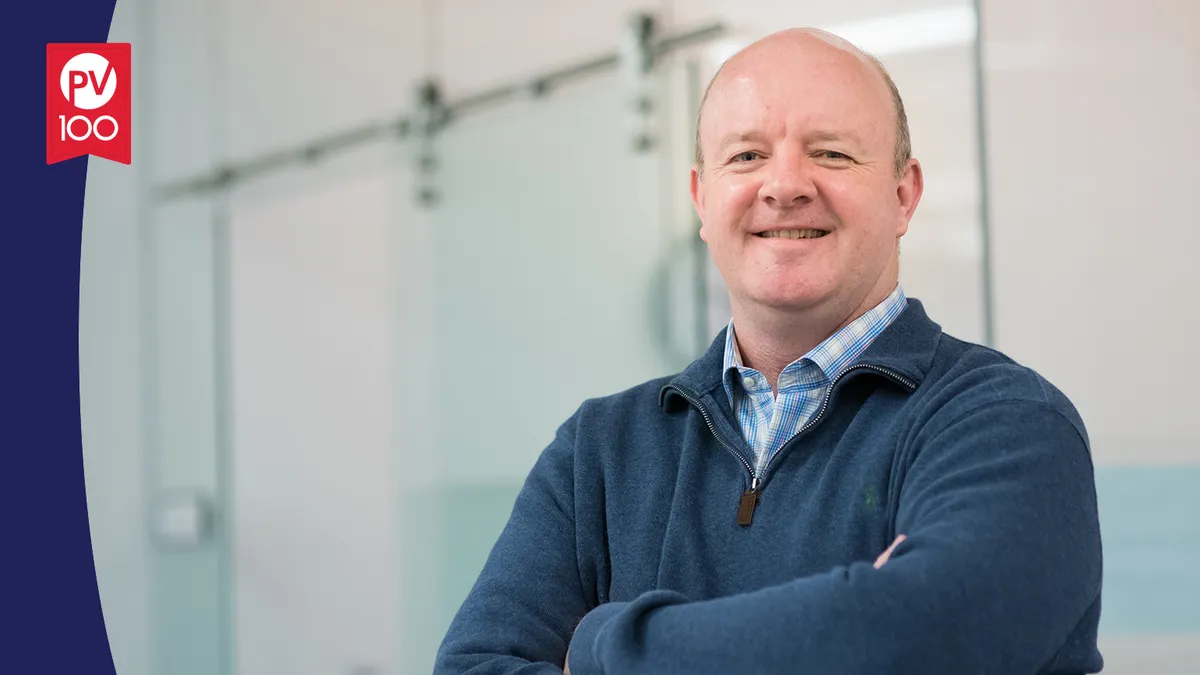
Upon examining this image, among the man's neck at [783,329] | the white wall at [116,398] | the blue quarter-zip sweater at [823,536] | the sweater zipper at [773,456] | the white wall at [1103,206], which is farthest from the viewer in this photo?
the white wall at [116,398]

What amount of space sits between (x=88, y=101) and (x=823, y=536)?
2046mm

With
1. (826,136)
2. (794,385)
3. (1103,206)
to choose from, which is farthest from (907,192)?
(1103,206)

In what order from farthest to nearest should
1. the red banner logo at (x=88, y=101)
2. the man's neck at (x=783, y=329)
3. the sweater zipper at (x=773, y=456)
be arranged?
the red banner logo at (x=88, y=101) → the man's neck at (x=783, y=329) → the sweater zipper at (x=773, y=456)

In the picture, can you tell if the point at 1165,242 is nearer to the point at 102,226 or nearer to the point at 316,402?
the point at 316,402

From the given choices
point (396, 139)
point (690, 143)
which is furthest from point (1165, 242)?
point (396, 139)

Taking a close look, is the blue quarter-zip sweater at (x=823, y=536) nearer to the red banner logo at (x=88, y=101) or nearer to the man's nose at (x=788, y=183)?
the man's nose at (x=788, y=183)

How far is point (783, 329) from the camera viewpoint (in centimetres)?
138

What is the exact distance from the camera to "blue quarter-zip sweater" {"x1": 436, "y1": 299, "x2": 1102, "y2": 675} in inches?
39.6

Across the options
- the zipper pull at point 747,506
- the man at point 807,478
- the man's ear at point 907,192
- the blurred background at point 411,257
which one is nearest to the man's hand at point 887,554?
the man at point 807,478

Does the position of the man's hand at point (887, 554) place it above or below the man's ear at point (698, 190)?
below

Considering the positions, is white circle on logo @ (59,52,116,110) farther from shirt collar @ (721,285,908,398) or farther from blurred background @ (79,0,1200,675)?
shirt collar @ (721,285,908,398)

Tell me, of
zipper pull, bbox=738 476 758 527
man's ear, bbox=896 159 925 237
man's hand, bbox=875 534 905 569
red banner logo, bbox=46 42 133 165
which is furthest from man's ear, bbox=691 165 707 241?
red banner logo, bbox=46 42 133 165

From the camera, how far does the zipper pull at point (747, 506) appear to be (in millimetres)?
1272

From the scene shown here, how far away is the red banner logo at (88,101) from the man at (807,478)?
5.12 feet
